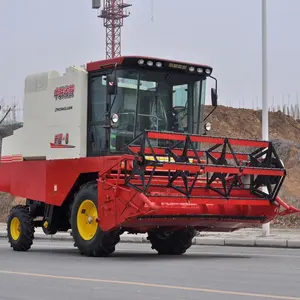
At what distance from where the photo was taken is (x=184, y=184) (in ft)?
48.6

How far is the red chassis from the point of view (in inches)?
569

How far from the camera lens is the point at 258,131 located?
51.3 metres

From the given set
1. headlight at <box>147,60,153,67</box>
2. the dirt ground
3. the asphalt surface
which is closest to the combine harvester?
headlight at <box>147,60,153,67</box>

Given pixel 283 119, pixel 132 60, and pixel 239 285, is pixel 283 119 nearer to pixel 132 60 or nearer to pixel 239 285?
pixel 132 60

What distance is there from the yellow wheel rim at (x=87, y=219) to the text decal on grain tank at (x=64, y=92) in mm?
2764

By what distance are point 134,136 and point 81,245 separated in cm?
251

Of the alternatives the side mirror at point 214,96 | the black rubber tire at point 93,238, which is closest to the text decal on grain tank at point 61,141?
the black rubber tire at point 93,238

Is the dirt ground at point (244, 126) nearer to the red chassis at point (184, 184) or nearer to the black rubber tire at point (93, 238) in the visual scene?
the black rubber tire at point (93, 238)

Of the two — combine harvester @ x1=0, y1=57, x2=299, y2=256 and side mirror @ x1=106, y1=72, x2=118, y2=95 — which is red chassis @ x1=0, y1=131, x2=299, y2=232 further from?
side mirror @ x1=106, y1=72, x2=118, y2=95

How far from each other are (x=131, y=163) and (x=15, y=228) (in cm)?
493

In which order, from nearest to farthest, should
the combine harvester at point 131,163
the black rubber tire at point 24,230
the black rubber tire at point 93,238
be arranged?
the combine harvester at point 131,163 → the black rubber tire at point 93,238 → the black rubber tire at point 24,230

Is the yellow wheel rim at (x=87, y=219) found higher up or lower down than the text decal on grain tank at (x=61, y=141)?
lower down

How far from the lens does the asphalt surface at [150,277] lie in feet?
31.7

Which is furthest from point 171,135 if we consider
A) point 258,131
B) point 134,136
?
point 258,131
